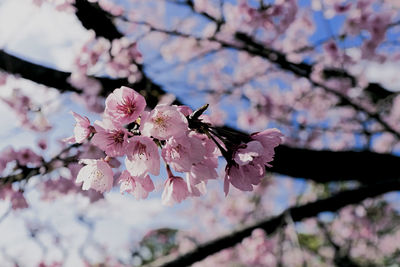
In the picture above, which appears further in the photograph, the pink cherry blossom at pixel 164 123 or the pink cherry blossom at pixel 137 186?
the pink cherry blossom at pixel 137 186

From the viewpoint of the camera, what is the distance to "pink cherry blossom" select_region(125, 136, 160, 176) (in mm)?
→ 875

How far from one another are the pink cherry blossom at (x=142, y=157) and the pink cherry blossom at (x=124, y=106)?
7 centimetres

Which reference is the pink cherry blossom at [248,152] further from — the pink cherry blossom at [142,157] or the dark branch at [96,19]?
the dark branch at [96,19]

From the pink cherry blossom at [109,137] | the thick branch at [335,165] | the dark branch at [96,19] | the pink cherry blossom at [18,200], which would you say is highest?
the pink cherry blossom at [109,137]

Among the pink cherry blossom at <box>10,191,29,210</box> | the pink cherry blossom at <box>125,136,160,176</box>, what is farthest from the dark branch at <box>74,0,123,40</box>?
the pink cherry blossom at <box>125,136,160,176</box>

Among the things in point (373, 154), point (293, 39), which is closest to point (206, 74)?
point (293, 39)

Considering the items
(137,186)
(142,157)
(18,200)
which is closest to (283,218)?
(18,200)

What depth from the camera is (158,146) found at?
951mm

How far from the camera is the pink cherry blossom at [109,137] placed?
890 millimetres

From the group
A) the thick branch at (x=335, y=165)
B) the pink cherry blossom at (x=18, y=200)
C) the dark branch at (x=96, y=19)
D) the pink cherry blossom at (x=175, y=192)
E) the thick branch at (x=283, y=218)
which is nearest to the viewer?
the pink cherry blossom at (x=175, y=192)

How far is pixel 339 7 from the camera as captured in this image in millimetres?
3967

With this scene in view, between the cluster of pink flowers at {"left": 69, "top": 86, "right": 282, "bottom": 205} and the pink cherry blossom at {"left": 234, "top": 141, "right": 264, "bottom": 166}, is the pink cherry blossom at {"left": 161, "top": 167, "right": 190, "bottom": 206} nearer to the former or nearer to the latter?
the cluster of pink flowers at {"left": 69, "top": 86, "right": 282, "bottom": 205}

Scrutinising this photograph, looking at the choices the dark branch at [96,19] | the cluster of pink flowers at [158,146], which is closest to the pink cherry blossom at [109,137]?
the cluster of pink flowers at [158,146]

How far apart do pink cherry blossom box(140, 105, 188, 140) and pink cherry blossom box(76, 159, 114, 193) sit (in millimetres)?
214
